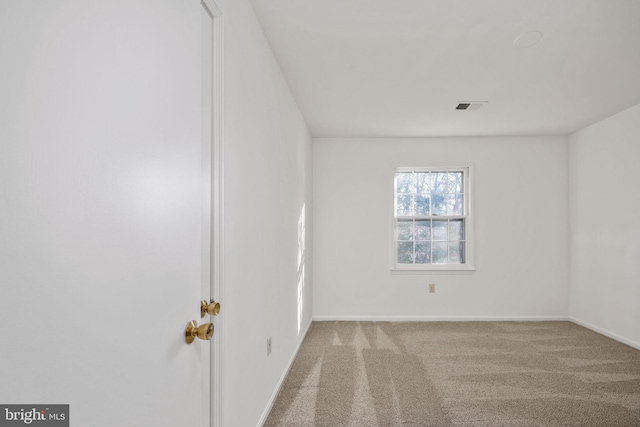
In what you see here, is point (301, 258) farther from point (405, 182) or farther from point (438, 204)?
point (438, 204)

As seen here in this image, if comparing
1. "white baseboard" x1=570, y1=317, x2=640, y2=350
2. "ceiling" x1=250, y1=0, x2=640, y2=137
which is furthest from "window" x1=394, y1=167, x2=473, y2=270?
"white baseboard" x1=570, y1=317, x2=640, y2=350

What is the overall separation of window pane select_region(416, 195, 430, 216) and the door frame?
4311 millimetres

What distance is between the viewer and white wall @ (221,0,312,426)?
6.12ft

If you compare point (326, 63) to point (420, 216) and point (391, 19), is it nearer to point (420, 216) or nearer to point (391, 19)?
point (391, 19)

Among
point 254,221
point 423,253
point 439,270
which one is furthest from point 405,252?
point 254,221

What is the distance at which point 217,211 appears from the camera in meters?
1.67

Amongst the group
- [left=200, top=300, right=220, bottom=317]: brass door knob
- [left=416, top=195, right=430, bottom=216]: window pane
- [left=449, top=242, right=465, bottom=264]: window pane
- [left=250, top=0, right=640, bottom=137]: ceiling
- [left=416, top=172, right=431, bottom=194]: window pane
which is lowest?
[left=449, top=242, right=465, bottom=264]: window pane

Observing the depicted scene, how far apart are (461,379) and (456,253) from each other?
259 centimetres

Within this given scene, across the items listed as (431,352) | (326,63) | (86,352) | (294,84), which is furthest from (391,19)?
(431,352)

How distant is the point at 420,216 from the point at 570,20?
135 inches

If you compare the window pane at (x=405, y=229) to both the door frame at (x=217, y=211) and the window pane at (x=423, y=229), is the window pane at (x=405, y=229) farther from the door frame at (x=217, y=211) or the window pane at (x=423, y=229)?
the door frame at (x=217, y=211)

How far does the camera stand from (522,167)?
5.47 metres

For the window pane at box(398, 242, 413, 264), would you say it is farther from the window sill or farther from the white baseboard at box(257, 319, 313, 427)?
the white baseboard at box(257, 319, 313, 427)

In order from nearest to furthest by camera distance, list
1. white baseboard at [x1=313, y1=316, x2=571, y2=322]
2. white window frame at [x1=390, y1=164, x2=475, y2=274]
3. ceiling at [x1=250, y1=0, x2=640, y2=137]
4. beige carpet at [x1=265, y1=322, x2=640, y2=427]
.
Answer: ceiling at [x1=250, y1=0, x2=640, y2=137]
beige carpet at [x1=265, y1=322, x2=640, y2=427]
white baseboard at [x1=313, y1=316, x2=571, y2=322]
white window frame at [x1=390, y1=164, x2=475, y2=274]
